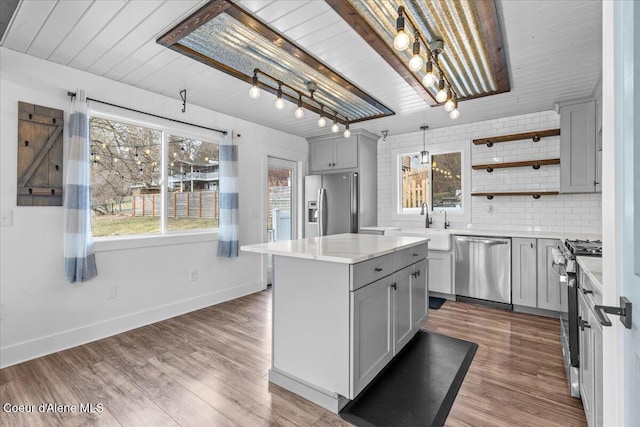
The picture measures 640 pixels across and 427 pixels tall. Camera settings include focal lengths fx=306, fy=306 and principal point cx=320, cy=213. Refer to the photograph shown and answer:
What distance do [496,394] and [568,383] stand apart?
1.83ft

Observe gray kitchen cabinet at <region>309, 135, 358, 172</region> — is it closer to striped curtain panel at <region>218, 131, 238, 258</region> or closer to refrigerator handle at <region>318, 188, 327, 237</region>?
refrigerator handle at <region>318, 188, 327, 237</region>

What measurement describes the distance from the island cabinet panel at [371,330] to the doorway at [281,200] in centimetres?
285

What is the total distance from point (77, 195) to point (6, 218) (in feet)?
1.58

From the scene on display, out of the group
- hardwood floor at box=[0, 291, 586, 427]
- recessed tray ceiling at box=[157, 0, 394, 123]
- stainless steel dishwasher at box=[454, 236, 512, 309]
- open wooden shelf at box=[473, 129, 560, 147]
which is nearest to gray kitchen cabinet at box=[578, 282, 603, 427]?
hardwood floor at box=[0, 291, 586, 427]

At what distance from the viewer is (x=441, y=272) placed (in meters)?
4.11

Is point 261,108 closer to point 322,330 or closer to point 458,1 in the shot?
point 458,1

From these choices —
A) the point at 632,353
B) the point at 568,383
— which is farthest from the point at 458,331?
the point at 632,353

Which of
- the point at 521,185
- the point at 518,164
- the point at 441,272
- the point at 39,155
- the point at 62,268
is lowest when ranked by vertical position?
the point at 441,272

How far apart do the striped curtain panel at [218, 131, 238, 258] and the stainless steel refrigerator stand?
4.82ft

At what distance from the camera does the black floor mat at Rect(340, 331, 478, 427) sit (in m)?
1.81

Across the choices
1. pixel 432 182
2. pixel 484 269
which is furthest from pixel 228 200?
pixel 484 269

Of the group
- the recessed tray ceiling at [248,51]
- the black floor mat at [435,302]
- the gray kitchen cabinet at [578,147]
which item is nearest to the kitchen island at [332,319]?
the recessed tray ceiling at [248,51]

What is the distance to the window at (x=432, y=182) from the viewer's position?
15.0 feet

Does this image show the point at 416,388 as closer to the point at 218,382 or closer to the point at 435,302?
the point at 218,382
